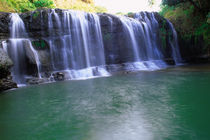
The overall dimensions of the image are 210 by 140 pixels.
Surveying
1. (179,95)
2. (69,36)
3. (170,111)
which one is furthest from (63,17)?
(170,111)

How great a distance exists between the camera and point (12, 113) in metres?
4.65

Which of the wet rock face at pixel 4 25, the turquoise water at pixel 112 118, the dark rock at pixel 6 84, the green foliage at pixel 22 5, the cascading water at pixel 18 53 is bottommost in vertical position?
the turquoise water at pixel 112 118

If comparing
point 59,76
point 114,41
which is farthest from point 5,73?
point 114,41

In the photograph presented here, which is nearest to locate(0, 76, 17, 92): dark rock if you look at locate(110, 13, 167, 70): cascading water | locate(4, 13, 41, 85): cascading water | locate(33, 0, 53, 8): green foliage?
locate(4, 13, 41, 85): cascading water

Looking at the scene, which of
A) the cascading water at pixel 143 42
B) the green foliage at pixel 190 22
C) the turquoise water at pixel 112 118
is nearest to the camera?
the turquoise water at pixel 112 118

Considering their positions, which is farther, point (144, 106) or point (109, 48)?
point (109, 48)

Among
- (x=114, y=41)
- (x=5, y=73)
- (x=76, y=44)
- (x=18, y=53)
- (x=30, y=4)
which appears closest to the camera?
(x=5, y=73)

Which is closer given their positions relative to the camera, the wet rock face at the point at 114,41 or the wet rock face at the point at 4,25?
the wet rock face at the point at 4,25

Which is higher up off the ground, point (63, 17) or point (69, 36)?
point (63, 17)

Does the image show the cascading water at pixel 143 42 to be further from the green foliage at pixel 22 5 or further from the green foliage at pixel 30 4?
the green foliage at pixel 22 5

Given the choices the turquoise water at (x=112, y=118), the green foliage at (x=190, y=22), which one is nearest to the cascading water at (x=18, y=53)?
the turquoise water at (x=112, y=118)

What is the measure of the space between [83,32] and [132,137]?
11.7 metres

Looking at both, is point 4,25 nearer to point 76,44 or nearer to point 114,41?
point 76,44

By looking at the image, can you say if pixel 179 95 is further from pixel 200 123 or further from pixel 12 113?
pixel 12 113
